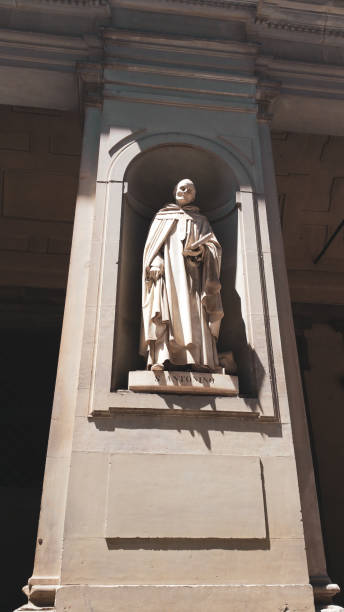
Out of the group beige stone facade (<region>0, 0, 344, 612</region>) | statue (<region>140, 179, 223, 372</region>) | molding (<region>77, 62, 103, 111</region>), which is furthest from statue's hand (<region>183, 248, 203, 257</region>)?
molding (<region>77, 62, 103, 111</region>)

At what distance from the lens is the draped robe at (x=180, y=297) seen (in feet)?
16.6

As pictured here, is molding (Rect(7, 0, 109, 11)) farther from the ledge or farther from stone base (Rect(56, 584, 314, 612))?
stone base (Rect(56, 584, 314, 612))

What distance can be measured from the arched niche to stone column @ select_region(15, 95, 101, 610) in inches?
14.6

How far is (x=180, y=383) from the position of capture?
4.88m

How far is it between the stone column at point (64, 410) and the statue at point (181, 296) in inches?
26.0

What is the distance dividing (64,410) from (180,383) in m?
1.06

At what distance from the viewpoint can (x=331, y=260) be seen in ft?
39.8

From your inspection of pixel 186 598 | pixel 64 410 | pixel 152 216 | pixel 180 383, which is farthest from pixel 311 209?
pixel 186 598

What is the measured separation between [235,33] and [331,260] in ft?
19.6

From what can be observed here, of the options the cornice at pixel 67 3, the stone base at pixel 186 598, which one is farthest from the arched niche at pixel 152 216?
the cornice at pixel 67 3

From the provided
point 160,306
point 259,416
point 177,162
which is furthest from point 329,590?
point 177,162

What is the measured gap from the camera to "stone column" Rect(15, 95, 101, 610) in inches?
165

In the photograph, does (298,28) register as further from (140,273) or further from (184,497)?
(184,497)

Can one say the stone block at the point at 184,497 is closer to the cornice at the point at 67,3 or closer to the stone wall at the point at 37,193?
the cornice at the point at 67,3
